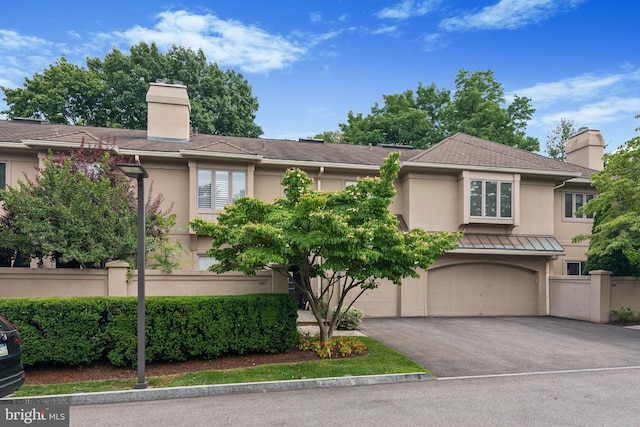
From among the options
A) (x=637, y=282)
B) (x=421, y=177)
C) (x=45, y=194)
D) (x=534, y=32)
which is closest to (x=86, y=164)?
(x=45, y=194)

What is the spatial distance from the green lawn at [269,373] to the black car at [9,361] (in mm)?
994

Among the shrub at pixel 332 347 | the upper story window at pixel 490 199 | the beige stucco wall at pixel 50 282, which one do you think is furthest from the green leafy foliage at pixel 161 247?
the upper story window at pixel 490 199

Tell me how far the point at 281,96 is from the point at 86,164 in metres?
13.8

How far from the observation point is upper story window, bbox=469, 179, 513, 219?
16.7 m

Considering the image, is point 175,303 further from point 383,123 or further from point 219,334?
point 383,123

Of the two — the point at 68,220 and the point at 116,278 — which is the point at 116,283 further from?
the point at 68,220

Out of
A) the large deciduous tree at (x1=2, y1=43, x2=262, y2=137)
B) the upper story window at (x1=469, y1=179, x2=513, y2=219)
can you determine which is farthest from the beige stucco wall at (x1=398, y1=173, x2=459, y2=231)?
the large deciduous tree at (x1=2, y1=43, x2=262, y2=137)

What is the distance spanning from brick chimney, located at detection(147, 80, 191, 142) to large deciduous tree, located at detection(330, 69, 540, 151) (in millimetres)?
17261

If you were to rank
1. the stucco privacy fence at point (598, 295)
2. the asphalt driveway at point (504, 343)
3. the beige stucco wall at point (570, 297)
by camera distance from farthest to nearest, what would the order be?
the beige stucco wall at point (570, 297), the stucco privacy fence at point (598, 295), the asphalt driveway at point (504, 343)

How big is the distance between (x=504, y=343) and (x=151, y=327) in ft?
30.2

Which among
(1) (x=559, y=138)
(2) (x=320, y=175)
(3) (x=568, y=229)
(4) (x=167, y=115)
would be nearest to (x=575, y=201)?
(3) (x=568, y=229)

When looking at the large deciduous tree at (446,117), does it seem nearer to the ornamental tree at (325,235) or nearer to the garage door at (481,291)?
the garage door at (481,291)

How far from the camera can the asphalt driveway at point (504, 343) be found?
28.4 feet

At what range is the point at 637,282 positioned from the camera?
1567 centimetres
